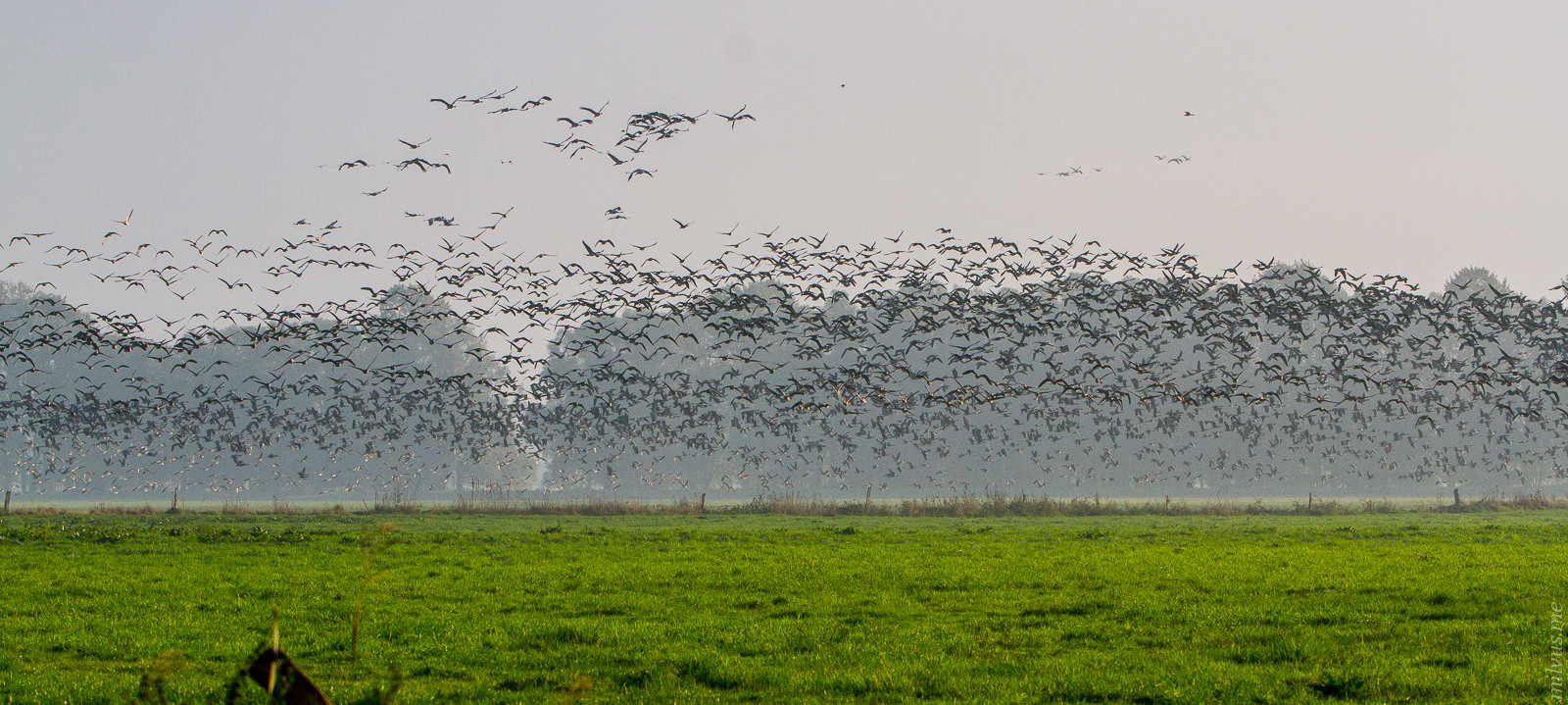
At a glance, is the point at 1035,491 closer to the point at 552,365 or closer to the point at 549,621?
the point at 552,365

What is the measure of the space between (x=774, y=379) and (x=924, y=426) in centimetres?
2177

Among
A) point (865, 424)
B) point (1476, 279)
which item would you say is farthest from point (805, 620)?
point (1476, 279)

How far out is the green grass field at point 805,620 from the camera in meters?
12.6

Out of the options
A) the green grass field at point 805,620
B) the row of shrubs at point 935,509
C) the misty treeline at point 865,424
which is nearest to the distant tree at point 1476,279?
the misty treeline at point 865,424

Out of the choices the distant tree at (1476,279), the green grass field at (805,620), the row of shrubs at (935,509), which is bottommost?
the row of shrubs at (935,509)

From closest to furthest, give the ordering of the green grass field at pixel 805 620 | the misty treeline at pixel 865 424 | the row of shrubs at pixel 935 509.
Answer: the green grass field at pixel 805 620 → the row of shrubs at pixel 935 509 → the misty treeline at pixel 865 424

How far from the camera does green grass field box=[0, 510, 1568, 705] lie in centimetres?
1259

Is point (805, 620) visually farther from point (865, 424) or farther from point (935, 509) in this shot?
point (865, 424)

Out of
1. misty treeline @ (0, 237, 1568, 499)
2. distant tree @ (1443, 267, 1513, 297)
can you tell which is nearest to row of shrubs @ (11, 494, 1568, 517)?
misty treeline @ (0, 237, 1568, 499)

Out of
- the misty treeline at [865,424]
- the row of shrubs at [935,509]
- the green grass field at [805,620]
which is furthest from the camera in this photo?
the misty treeline at [865,424]

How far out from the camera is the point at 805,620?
1761 centimetres

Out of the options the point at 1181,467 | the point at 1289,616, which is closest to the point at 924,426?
the point at 1181,467

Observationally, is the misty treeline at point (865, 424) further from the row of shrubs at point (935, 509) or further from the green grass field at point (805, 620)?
the green grass field at point (805, 620)

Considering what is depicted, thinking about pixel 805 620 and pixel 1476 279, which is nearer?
pixel 805 620
